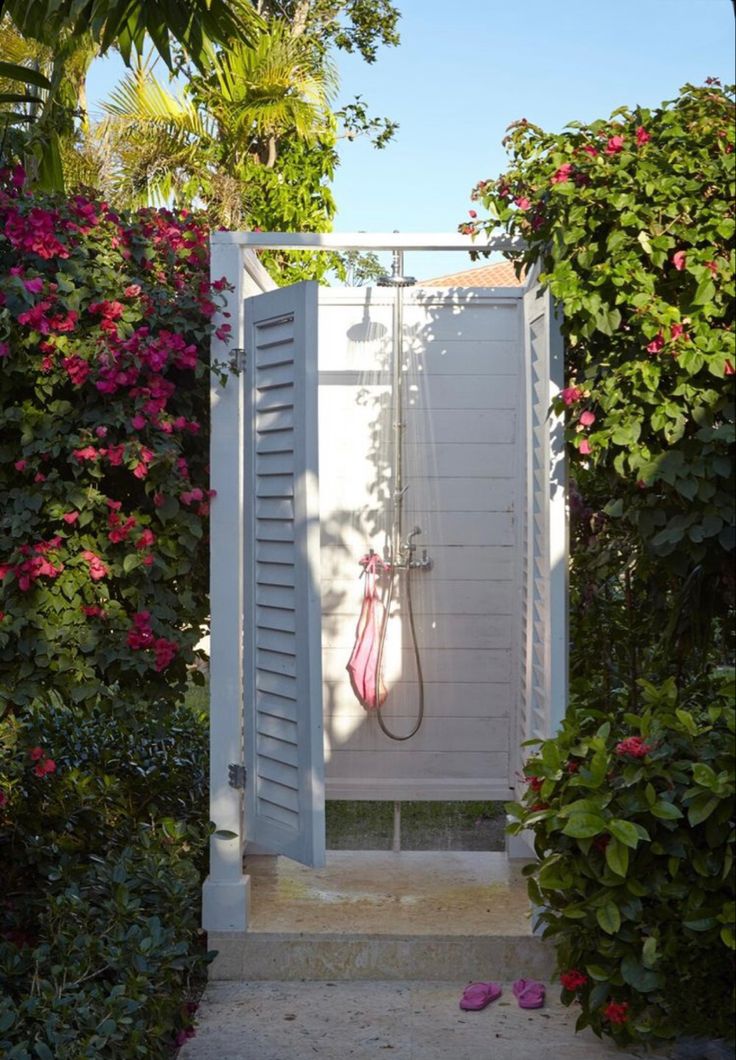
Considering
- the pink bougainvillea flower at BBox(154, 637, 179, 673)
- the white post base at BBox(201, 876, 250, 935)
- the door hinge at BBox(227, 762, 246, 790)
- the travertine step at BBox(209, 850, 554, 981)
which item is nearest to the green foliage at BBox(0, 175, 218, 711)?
the pink bougainvillea flower at BBox(154, 637, 179, 673)

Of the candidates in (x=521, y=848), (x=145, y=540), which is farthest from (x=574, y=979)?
(x=145, y=540)

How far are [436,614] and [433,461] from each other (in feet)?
1.91

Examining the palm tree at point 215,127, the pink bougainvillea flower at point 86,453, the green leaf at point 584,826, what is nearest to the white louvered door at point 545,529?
the green leaf at point 584,826

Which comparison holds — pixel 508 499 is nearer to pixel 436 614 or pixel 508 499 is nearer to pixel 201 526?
pixel 436 614

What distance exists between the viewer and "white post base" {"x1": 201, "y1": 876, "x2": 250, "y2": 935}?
3.95 m

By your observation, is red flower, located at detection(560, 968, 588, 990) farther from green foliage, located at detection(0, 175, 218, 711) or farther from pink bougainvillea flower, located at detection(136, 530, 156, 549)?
pink bougainvillea flower, located at detection(136, 530, 156, 549)

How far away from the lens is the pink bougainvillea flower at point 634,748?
10.2ft

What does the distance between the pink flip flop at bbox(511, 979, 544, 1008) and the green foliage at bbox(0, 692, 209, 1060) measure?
0.93m

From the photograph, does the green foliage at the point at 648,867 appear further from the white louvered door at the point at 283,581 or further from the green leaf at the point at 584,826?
the white louvered door at the point at 283,581

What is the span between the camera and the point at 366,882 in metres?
4.50

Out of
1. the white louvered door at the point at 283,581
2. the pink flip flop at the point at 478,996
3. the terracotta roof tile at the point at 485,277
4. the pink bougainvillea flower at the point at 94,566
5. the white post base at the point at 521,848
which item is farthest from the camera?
the terracotta roof tile at the point at 485,277

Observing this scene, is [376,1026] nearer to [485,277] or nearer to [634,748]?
[634,748]

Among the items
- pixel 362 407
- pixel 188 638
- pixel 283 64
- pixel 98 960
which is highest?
pixel 283 64

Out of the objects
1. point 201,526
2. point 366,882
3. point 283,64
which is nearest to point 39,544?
point 201,526
